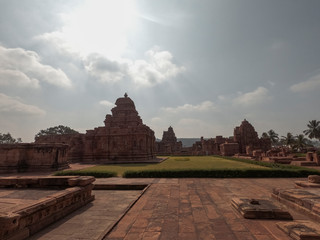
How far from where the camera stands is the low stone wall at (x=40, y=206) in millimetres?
3217

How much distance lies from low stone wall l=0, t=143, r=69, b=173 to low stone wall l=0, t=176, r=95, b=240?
9.91 meters

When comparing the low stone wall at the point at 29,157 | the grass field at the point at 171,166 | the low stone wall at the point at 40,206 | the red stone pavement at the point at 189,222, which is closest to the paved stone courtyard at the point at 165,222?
the red stone pavement at the point at 189,222

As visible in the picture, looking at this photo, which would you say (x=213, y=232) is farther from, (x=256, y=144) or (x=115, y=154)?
(x=256, y=144)

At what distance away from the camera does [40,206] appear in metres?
3.91

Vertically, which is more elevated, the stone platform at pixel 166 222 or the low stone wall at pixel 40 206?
the low stone wall at pixel 40 206

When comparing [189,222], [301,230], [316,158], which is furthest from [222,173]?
[316,158]

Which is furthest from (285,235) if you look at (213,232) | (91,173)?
(91,173)

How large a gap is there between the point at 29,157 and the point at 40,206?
47.0ft

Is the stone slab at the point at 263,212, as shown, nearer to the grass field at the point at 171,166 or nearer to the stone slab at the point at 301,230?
the stone slab at the point at 301,230

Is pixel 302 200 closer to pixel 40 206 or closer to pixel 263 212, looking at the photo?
pixel 263 212

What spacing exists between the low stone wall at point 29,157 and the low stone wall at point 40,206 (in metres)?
9.91

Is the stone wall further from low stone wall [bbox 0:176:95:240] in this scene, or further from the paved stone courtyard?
low stone wall [bbox 0:176:95:240]

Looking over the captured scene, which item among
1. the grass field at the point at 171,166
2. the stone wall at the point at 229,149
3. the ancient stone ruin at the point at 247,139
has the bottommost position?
the grass field at the point at 171,166

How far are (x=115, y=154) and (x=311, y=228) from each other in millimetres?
24313
